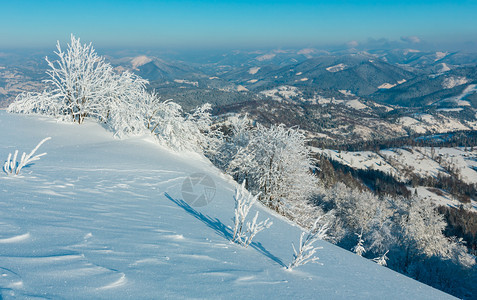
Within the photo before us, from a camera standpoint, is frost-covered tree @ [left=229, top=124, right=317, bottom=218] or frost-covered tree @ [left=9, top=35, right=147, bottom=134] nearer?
frost-covered tree @ [left=9, top=35, right=147, bottom=134]

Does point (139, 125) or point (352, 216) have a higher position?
point (139, 125)

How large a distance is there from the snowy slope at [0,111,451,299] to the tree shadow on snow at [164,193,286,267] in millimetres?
39

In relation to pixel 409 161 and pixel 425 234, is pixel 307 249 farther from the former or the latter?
pixel 409 161

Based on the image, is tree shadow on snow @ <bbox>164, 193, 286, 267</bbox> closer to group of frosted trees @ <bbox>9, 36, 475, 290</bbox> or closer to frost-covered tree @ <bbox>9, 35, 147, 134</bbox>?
group of frosted trees @ <bbox>9, 36, 475, 290</bbox>

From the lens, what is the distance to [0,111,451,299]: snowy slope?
3188 mm

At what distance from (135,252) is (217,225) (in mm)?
3121

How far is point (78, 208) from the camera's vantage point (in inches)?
226

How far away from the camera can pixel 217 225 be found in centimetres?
711

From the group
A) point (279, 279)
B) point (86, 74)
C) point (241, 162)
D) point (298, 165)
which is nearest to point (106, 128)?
point (86, 74)

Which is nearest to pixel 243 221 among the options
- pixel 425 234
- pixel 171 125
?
pixel 171 125

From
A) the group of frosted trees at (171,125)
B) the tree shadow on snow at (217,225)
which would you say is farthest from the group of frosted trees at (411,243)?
the tree shadow on snow at (217,225)

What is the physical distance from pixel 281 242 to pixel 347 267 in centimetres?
175

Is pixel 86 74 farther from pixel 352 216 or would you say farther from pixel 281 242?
pixel 352 216

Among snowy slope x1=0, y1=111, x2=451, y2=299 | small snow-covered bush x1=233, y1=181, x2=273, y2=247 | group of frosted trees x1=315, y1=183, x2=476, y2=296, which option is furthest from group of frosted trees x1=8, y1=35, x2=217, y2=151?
group of frosted trees x1=315, y1=183, x2=476, y2=296
